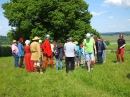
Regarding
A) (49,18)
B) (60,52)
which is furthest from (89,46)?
(49,18)

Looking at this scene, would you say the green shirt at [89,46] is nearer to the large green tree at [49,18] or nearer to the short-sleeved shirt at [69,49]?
the short-sleeved shirt at [69,49]

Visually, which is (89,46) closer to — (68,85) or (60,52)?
(60,52)

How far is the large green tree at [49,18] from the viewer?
111 ft

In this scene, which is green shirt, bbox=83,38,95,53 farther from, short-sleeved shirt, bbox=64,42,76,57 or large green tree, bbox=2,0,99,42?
large green tree, bbox=2,0,99,42

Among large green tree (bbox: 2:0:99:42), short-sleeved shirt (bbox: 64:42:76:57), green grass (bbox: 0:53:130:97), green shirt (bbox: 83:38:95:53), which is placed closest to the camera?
green grass (bbox: 0:53:130:97)

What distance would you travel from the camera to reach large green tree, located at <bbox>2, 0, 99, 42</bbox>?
33969 millimetres

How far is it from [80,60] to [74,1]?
73.2ft

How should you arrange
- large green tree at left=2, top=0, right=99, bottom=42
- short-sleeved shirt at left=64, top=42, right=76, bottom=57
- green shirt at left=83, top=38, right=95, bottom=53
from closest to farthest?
short-sleeved shirt at left=64, top=42, right=76, bottom=57
green shirt at left=83, top=38, right=95, bottom=53
large green tree at left=2, top=0, right=99, bottom=42

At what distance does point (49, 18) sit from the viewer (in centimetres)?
3553

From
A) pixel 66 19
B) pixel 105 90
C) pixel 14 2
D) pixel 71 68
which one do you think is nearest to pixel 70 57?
pixel 71 68

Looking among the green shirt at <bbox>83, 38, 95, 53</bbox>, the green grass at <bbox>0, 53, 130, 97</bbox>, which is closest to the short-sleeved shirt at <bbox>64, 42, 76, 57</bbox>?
the green shirt at <bbox>83, 38, 95, 53</bbox>

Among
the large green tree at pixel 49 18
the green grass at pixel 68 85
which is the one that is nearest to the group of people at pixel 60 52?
the green grass at pixel 68 85

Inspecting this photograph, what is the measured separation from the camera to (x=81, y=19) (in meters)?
39.1

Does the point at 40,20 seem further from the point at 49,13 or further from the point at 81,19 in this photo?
the point at 81,19
